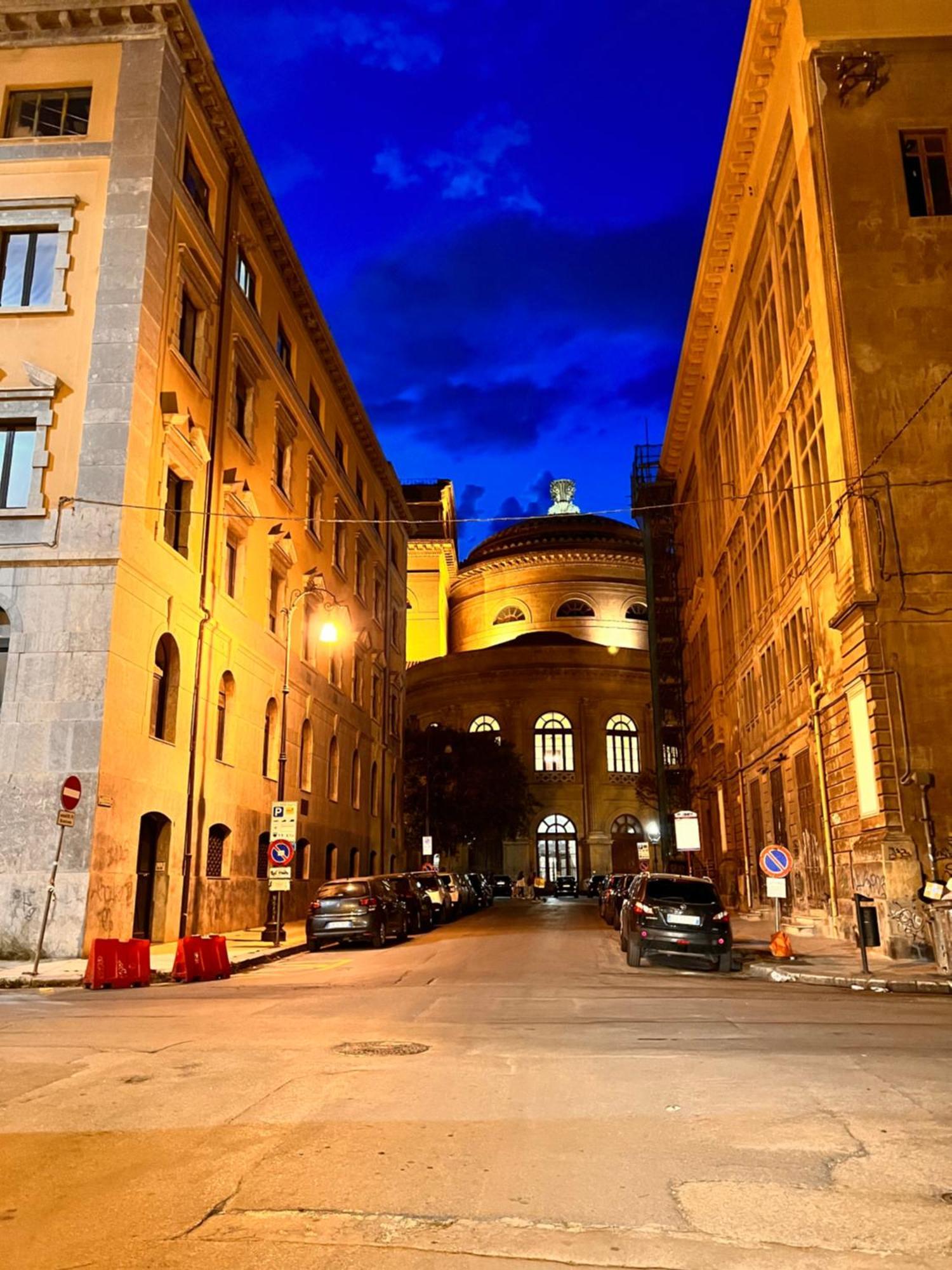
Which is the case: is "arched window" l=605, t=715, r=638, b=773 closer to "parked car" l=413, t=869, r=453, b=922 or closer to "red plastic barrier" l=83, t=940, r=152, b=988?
"parked car" l=413, t=869, r=453, b=922

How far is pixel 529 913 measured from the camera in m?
40.4

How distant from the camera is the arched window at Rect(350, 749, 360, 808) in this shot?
1638 inches

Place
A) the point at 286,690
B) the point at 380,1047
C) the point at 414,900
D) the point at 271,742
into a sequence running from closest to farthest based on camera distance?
the point at 380,1047
the point at 286,690
the point at 414,900
the point at 271,742

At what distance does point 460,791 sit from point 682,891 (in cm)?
3796

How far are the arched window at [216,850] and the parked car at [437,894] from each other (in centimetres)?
820

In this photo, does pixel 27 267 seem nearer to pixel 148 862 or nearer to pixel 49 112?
pixel 49 112

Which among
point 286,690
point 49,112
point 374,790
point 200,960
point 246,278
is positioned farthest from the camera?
point 374,790

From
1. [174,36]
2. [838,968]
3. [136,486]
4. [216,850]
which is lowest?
[838,968]

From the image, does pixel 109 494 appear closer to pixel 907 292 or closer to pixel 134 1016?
pixel 134 1016

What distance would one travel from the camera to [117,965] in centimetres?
1535

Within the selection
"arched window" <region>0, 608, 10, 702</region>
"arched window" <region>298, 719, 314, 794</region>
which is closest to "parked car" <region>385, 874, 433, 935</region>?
"arched window" <region>298, 719, 314, 794</region>

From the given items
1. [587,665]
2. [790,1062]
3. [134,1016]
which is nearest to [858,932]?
[790,1062]

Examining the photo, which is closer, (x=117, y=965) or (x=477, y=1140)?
(x=477, y=1140)

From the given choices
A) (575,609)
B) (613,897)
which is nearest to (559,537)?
(575,609)
